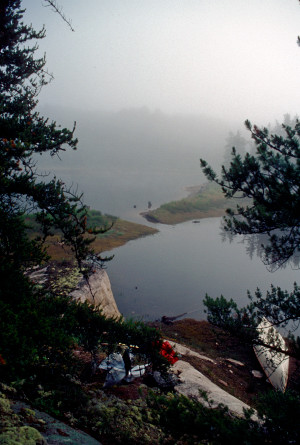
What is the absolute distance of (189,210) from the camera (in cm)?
5350

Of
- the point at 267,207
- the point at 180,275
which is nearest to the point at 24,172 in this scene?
the point at 267,207

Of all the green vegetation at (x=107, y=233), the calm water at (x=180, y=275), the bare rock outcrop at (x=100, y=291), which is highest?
the green vegetation at (x=107, y=233)

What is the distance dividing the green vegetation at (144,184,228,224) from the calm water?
30.4ft

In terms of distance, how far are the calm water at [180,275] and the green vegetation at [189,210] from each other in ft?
30.4

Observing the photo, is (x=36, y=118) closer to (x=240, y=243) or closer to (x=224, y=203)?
(x=240, y=243)

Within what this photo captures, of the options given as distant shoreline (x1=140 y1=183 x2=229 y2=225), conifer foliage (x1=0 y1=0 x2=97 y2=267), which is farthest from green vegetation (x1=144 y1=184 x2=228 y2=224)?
conifer foliage (x1=0 y1=0 x2=97 y2=267)

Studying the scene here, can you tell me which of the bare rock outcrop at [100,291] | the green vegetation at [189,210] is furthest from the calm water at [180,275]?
the green vegetation at [189,210]

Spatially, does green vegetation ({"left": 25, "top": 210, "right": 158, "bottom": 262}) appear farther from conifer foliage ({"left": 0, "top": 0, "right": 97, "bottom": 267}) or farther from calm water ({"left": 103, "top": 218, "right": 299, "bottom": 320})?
conifer foliage ({"left": 0, "top": 0, "right": 97, "bottom": 267})

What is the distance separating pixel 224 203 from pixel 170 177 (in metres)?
36.8

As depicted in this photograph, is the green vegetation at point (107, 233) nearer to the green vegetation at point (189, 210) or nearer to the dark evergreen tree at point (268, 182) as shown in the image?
the green vegetation at point (189, 210)

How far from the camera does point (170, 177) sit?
9600 cm

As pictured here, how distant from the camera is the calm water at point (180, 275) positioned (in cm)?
2039

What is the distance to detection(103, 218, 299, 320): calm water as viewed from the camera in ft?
66.9

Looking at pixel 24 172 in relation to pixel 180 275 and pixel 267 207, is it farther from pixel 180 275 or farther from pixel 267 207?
pixel 180 275
